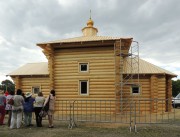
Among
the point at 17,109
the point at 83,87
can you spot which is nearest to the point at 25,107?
the point at 17,109

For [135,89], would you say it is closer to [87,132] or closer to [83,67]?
[83,67]

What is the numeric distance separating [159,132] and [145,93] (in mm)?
8966

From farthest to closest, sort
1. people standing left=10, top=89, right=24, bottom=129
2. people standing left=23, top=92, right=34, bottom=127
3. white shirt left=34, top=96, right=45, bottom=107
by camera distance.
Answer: people standing left=23, top=92, right=34, bottom=127 < white shirt left=34, top=96, right=45, bottom=107 < people standing left=10, top=89, right=24, bottom=129

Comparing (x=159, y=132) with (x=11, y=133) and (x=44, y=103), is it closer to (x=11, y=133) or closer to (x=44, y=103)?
(x=44, y=103)

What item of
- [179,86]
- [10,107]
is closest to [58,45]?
[10,107]

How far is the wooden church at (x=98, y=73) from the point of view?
712 inches

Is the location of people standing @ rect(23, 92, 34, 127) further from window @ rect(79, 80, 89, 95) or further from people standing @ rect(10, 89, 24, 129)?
window @ rect(79, 80, 89, 95)

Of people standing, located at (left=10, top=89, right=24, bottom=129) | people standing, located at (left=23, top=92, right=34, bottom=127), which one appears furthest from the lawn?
people standing, located at (left=23, top=92, right=34, bottom=127)

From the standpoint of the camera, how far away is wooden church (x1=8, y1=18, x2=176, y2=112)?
18078 mm

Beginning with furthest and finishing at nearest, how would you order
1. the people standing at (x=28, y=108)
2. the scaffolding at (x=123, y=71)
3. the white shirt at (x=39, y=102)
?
the scaffolding at (x=123, y=71) < the people standing at (x=28, y=108) < the white shirt at (x=39, y=102)

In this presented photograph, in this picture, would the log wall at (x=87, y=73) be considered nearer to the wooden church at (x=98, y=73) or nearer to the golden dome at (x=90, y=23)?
the wooden church at (x=98, y=73)

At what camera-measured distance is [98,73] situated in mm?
18344

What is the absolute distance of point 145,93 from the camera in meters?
19.0

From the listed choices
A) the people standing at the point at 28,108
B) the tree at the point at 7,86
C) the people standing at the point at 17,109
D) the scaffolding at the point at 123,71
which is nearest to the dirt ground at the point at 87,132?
the people standing at the point at 17,109
